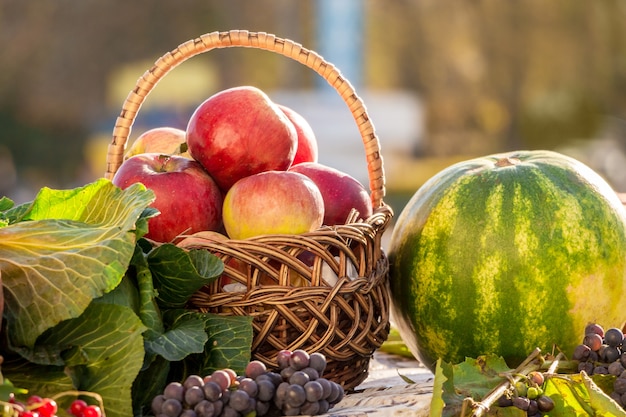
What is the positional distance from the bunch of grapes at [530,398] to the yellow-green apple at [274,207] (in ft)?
1.58

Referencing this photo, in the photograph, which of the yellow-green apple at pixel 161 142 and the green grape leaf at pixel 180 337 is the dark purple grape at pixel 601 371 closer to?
the green grape leaf at pixel 180 337

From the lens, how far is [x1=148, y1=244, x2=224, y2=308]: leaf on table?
4.84 ft

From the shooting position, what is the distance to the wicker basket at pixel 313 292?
154cm

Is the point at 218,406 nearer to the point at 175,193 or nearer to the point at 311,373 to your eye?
the point at 311,373

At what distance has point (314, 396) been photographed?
128 centimetres

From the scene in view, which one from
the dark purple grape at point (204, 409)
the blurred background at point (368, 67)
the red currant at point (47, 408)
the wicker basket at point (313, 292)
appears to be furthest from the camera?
the blurred background at point (368, 67)

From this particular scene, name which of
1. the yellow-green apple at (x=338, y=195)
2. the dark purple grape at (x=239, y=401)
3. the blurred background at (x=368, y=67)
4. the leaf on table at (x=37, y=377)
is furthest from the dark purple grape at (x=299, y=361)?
the blurred background at (x=368, y=67)

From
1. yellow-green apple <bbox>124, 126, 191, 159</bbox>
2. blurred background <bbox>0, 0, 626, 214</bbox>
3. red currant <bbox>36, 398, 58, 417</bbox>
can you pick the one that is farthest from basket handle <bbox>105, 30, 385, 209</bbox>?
blurred background <bbox>0, 0, 626, 214</bbox>

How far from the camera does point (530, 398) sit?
1.36 meters

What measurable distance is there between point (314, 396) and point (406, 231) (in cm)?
67

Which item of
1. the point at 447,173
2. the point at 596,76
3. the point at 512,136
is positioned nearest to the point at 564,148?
the point at 512,136

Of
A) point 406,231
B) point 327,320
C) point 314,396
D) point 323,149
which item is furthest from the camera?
point 323,149

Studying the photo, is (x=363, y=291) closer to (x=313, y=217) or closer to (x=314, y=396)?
(x=313, y=217)

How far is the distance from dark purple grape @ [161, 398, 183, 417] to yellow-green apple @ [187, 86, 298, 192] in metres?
0.62
